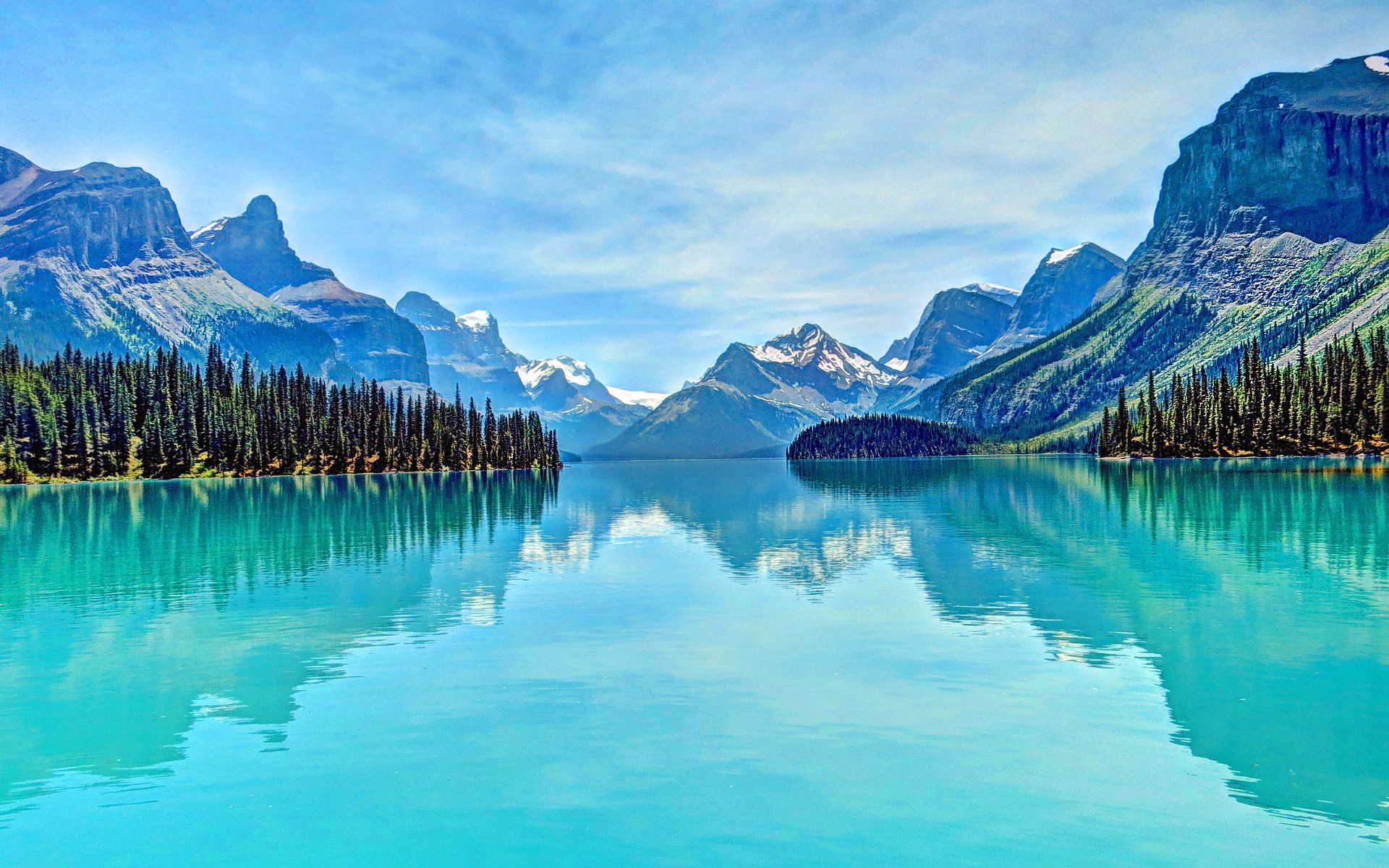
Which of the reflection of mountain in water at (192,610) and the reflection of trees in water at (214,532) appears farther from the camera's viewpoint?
the reflection of trees in water at (214,532)

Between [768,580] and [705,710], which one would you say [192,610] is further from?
[768,580]

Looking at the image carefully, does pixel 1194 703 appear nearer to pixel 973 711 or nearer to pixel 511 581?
pixel 973 711

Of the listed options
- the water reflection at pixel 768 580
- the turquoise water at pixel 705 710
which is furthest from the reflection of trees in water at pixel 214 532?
the turquoise water at pixel 705 710

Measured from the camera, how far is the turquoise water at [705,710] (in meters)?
16.2

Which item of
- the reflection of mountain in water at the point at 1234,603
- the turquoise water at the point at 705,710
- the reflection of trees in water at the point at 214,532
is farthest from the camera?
the reflection of trees in water at the point at 214,532

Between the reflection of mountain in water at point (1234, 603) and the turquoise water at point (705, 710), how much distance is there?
0.66ft

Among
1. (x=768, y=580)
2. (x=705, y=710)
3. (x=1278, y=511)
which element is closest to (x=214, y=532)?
(x=768, y=580)

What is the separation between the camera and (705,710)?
23828mm

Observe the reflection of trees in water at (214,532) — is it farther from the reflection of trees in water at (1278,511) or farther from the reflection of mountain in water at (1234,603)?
the reflection of trees in water at (1278,511)

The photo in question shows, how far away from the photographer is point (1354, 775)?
59.5 feet

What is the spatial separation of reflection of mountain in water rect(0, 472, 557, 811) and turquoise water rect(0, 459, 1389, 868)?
0.22m

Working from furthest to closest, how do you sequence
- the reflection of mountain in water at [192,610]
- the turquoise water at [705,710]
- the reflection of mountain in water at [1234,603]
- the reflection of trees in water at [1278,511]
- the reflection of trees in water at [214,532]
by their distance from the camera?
the reflection of trees in water at [1278,511] → the reflection of trees in water at [214,532] → the reflection of mountain in water at [192,610] → the reflection of mountain in water at [1234,603] → the turquoise water at [705,710]

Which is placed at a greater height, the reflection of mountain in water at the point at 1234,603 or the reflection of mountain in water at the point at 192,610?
the reflection of mountain in water at the point at 192,610

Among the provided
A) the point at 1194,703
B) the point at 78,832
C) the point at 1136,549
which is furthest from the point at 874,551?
the point at 78,832
